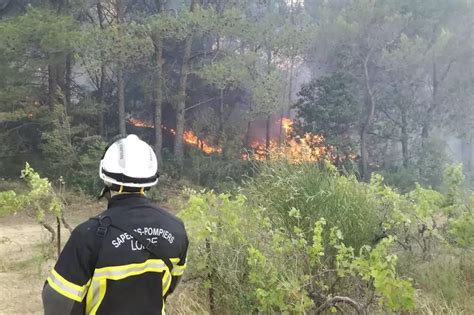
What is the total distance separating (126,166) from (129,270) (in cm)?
46

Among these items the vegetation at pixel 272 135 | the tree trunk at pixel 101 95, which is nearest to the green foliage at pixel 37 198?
the vegetation at pixel 272 135

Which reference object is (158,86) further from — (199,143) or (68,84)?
(199,143)

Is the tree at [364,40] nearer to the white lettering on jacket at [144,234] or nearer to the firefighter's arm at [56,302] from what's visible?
the white lettering on jacket at [144,234]

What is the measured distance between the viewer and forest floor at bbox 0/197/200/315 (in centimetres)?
568

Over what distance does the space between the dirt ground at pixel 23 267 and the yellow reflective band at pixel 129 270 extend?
3.86m

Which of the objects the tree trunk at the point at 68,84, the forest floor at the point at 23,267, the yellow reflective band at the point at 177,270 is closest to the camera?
the yellow reflective band at the point at 177,270

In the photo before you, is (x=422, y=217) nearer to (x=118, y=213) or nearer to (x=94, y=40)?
(x=118, y=213)

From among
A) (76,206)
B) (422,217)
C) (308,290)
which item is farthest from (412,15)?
(308,290)

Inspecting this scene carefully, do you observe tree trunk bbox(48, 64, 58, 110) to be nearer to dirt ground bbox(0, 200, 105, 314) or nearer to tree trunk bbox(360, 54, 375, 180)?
dirt ground bbox(0, 200, 105, 314)

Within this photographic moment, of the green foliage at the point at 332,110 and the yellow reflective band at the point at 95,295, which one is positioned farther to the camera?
the green foliage at the point at 332,110

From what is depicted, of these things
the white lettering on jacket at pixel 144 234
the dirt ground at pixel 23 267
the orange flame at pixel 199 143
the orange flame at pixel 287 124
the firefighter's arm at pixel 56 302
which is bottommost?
the orange flame at pixel 199 143

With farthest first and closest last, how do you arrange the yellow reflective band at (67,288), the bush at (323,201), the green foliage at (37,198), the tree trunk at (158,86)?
the tree trunk at (158,86) < the green foliage at (37,198) < the bush at (323,201) < the yellow reflective band at (67,288)

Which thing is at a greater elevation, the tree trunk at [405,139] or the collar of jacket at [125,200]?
the collar of jacket at [125,200]

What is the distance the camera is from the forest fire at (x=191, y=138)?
828 inches
